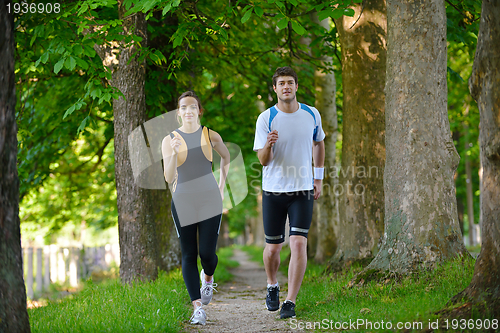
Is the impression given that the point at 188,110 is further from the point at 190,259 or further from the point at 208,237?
the point at 190,259

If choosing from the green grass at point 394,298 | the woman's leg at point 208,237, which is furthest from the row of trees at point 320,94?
the woman's leg at point 208,237

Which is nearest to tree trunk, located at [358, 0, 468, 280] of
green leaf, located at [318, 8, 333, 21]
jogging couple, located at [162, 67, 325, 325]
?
green leaf, located at [318, 8, 333, 21]

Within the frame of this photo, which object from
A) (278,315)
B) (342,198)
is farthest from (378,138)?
(278,315)

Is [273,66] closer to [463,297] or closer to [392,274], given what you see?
[392,274]

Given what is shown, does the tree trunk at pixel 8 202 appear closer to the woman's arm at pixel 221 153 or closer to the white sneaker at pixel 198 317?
the white sneaker at pixel 198 317

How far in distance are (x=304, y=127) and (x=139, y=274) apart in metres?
3.35

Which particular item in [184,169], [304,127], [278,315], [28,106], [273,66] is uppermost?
[273,66]

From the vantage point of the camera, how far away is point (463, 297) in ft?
11.1

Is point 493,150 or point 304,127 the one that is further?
point 304,127

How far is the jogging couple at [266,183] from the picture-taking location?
4.30 m

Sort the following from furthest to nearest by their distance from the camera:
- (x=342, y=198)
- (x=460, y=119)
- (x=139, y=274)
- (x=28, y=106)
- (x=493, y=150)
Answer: (x=460, y=119), (x=28, y=106), (x=342, y=198), (x=139, y=274), (x=493, y=150)

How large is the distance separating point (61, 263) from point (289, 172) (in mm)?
11513

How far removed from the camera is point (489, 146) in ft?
11.1

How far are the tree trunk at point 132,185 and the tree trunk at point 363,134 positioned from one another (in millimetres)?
2812
